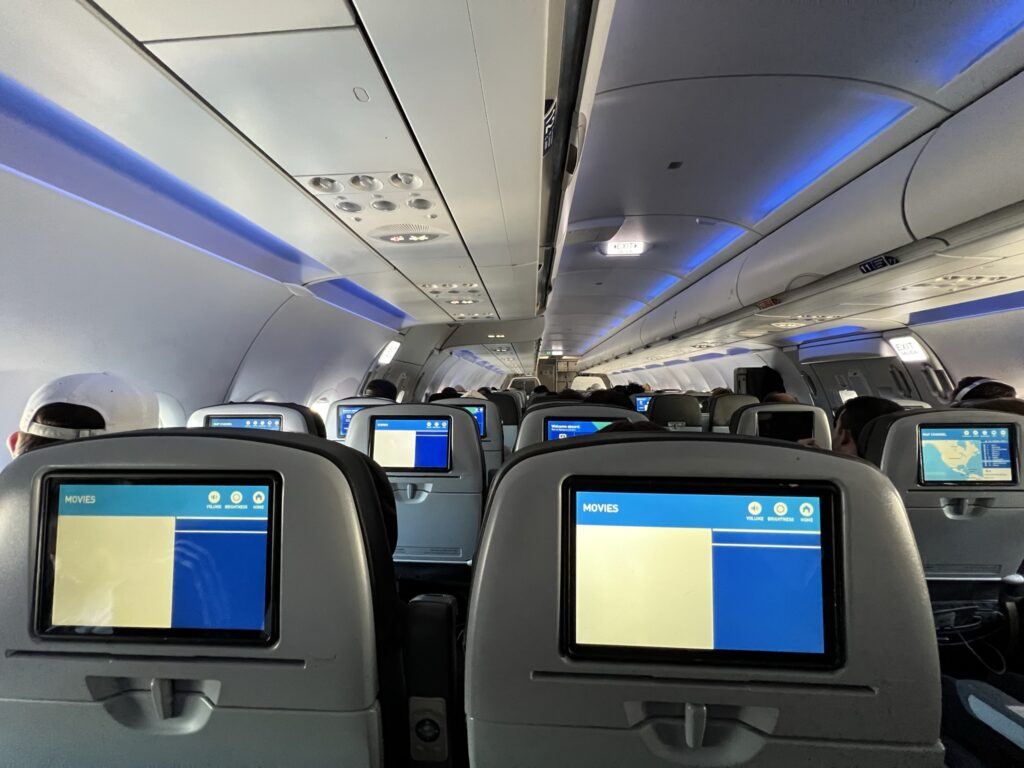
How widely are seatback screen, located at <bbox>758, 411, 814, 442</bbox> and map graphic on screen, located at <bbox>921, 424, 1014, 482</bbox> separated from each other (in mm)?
1380

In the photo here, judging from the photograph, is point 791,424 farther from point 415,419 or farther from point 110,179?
point 110,179

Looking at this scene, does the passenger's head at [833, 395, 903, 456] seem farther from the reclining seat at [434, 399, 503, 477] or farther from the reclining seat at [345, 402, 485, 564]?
the reclining seat at [434, 399, 503, 477]

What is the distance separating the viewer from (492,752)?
1094 millimetres

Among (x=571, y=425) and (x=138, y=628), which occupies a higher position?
(x=571, y=425)

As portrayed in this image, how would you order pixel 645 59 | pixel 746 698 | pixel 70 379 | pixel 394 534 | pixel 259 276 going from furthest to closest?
pixel 259 276 → pixel 645 59 → pixel 70 379 → pixel 394 534 → pixel 746 698

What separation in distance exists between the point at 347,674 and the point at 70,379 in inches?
74.3

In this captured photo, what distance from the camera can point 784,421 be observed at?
4.40 m

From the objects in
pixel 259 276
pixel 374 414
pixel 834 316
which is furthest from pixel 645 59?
pixel 834 316

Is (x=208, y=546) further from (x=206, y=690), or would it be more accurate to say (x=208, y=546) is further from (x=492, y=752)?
(x=492, y=752)

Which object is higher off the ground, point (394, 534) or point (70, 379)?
point (70, 379)

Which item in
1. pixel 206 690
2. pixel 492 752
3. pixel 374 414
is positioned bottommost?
pixel 492 752

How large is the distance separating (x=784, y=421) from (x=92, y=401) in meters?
4.73

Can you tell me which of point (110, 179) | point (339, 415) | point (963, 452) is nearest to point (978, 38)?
point (963, 452)

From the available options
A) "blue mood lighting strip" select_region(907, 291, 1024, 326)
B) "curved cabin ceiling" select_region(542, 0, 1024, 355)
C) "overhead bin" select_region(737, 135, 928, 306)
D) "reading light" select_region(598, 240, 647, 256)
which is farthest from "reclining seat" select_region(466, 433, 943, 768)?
"blue mood lighting strip" select_region(907, 291, 1024, 326)
